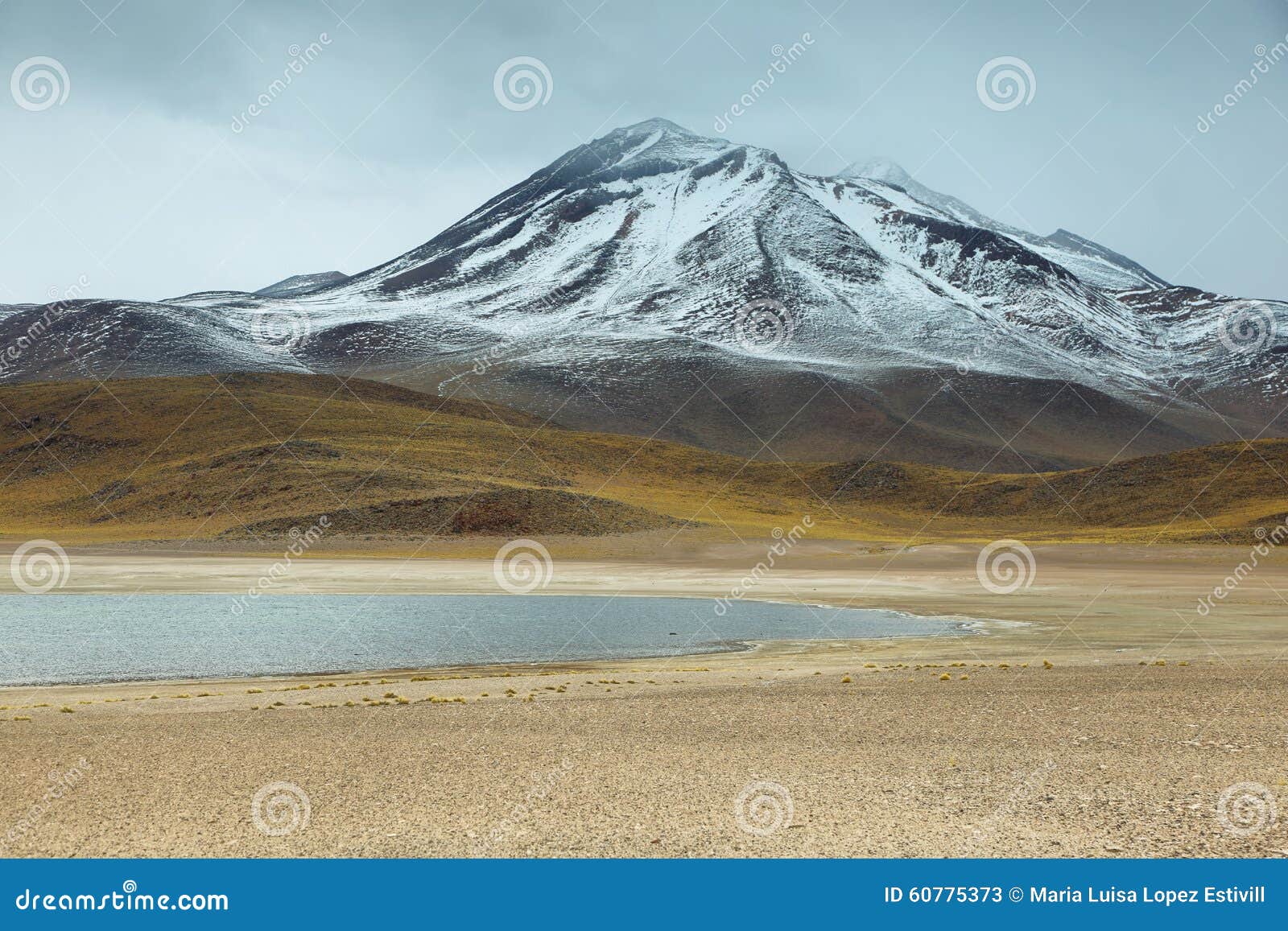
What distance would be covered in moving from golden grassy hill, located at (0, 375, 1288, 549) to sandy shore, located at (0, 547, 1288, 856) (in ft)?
169

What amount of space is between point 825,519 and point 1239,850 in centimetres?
8838

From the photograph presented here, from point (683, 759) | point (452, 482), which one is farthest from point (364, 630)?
point (452, 482)

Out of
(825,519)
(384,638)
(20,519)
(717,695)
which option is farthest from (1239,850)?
(20,519)

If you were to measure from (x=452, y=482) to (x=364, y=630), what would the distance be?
54.7 metres

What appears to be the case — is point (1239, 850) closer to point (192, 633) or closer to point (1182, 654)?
point (1182, 654)

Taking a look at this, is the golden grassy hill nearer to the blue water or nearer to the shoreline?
the blue water

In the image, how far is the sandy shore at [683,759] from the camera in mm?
9336

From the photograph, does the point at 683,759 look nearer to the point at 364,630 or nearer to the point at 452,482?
the point at 364,630

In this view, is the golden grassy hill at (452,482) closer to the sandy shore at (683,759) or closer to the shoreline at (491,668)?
the shoreline at (491,668)

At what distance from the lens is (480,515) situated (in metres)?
74.2

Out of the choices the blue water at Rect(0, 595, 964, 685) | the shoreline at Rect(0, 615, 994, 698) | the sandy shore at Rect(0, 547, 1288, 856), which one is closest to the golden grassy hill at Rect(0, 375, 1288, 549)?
the blue water at Rect(0, 595, 964, 685)

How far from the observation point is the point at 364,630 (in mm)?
29266

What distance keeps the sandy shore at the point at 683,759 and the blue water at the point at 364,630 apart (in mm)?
2541

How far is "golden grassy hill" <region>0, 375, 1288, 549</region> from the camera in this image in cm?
7488
